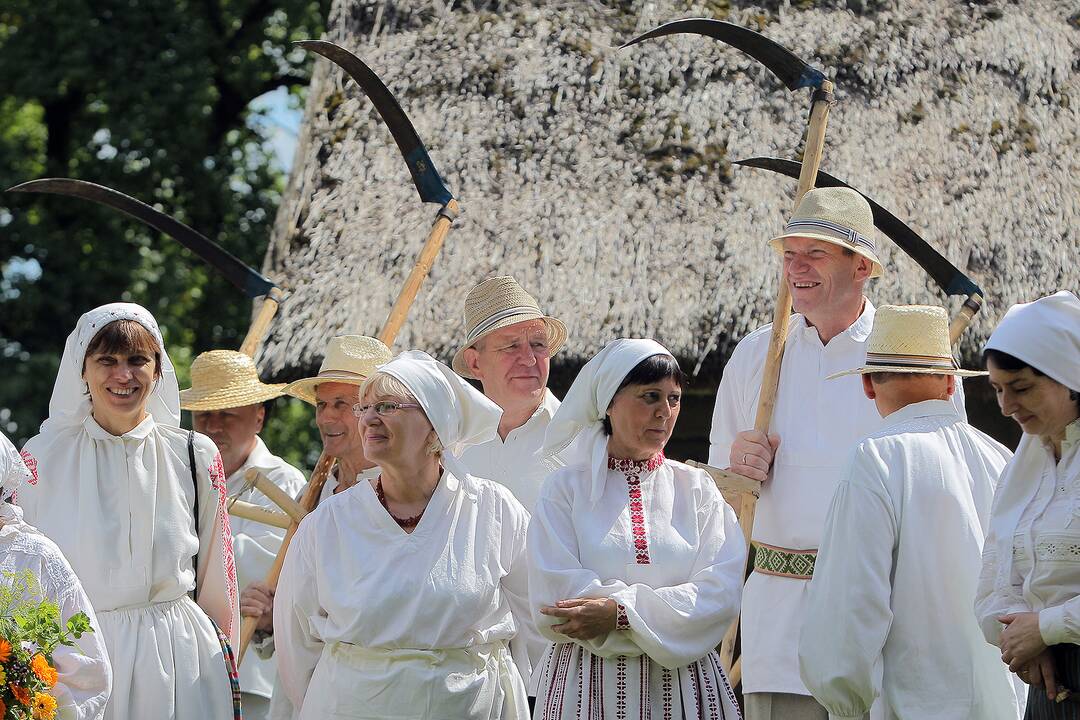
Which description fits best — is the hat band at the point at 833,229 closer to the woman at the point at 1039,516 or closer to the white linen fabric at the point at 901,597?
the white linen fabric at the point at 901,597

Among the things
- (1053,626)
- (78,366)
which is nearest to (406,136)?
(78,366)

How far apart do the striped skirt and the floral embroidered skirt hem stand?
29.9 inches

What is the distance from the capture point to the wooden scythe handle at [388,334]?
15.7ft

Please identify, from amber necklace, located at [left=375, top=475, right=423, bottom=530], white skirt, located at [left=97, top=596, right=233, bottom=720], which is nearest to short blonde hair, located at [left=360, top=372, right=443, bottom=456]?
amber necklace, located at [left=375, top=475, right=423, bottom=530]

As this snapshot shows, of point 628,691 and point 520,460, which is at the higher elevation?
point 520,460

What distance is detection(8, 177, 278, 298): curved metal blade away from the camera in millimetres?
5379

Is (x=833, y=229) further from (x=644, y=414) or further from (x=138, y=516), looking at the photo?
(x=138, y=516)

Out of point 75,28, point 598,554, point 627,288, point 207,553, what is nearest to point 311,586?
point 207,553

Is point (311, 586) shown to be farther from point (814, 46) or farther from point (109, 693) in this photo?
point (814, 46)

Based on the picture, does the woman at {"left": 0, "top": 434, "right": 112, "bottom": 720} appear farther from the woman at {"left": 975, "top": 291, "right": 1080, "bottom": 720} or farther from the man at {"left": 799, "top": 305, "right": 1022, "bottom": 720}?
the woman at {"left": 975, "top": 291, "right": 1080, "bottom": 720}

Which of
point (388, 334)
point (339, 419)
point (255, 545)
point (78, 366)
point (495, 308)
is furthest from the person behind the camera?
point (255, 545)

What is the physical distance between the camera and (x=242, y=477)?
5211 millimetres

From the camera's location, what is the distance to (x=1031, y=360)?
312cm

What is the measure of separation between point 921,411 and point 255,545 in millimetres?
2547
